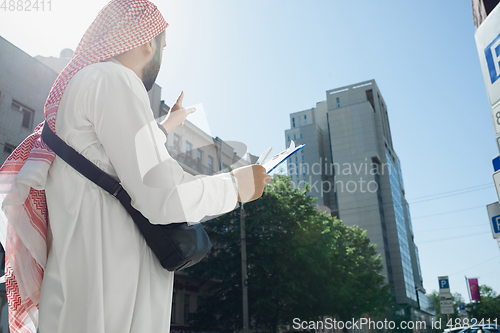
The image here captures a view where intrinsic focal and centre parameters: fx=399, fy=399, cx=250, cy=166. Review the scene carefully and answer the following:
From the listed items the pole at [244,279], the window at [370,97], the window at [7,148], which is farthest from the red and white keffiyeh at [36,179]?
the window at [370,97]

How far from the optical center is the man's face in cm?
147

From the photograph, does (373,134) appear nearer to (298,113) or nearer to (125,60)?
(298,113)

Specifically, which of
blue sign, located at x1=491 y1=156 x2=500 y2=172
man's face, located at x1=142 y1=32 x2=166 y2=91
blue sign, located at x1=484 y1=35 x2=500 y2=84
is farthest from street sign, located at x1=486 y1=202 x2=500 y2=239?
man's face, located at x1=142 y1=32 x2=166 y2=91

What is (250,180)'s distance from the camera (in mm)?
1283

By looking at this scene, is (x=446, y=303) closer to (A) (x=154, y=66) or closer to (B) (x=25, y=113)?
(A) (x=154, y=66)

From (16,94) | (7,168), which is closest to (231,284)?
(16,94)

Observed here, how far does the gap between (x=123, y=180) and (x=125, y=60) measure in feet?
1.85

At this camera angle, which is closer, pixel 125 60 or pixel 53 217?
pixel 53 217

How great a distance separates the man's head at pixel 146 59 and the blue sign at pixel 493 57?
346 centimetres

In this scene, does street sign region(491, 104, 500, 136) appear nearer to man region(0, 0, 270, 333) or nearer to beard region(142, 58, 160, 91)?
man region(0, 0, 270, 333)

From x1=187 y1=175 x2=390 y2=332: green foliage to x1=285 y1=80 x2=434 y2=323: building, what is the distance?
58.5 metres

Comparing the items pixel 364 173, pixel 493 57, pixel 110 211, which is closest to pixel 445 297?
pixel 493 57

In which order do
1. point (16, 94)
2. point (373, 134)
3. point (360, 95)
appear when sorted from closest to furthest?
point (16, 94)
point (373, 134)
point (360, 95)

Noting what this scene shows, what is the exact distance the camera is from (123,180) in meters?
1.06
